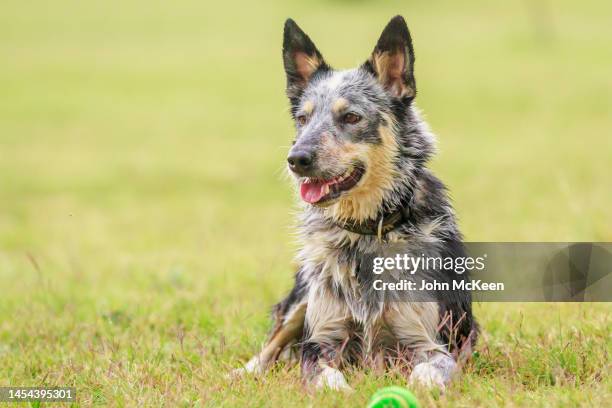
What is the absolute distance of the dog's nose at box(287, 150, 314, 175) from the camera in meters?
5.86

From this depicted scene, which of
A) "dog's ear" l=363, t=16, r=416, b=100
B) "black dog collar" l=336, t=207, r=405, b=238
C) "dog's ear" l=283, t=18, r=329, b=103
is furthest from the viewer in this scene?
"dog's ear" l=283, t=18, r=329, b=103

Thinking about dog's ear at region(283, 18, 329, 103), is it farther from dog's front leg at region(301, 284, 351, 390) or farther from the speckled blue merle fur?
dog's front leg at region(301, 284, 351, 390)

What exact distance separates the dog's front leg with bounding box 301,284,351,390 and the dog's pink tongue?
25.3 inches

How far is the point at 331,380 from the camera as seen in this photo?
5406mm

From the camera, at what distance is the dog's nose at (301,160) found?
5.86m

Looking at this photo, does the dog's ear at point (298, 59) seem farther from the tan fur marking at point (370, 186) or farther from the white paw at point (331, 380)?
the white paw at point (331, 380)

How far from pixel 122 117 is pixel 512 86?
13.6 metres

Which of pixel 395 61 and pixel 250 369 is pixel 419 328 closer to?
pixel 250 369

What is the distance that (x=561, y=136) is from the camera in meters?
24.2

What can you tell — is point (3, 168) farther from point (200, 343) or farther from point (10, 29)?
point (10, 29)

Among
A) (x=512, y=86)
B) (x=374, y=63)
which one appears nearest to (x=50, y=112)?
(x=512, y=86)

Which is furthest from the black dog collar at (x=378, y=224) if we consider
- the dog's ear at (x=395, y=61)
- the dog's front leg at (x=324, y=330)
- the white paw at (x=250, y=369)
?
the white paw at (x=250, y=369)

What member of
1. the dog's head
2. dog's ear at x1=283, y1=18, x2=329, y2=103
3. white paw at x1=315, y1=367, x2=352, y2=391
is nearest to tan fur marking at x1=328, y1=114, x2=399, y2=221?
the dog's head

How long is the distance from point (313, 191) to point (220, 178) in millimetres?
15734
